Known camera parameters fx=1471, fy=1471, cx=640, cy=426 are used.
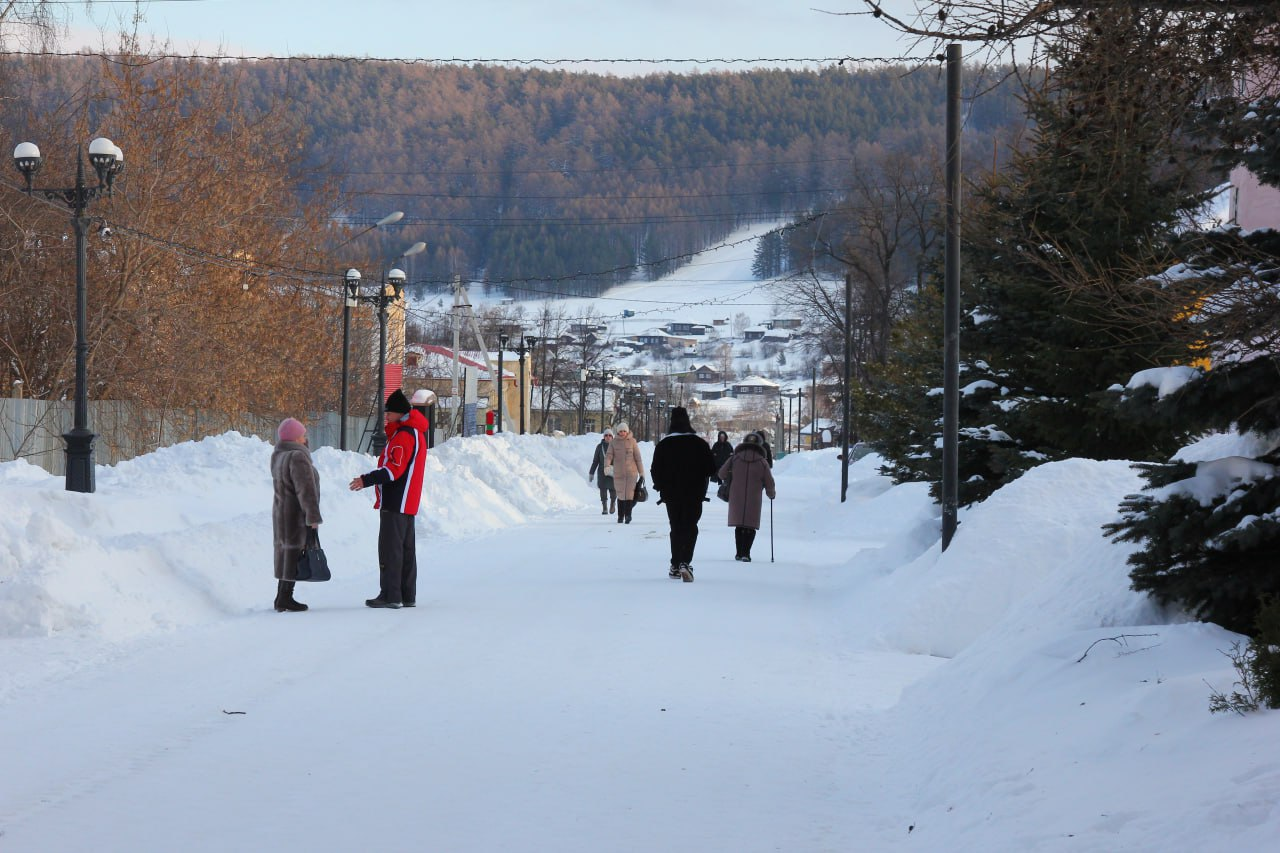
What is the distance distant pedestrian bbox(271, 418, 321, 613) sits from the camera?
13.0 meters

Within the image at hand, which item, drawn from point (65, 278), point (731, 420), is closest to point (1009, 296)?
point (65, 278)

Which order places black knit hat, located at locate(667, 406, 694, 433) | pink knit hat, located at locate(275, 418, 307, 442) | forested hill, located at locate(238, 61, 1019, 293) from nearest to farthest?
pink knit hat, located at locate(275, 418, 307, 442) → black knit hat, located at locate(667, 406, 694, 433) → forested hill, located at locate(238, 61, 1019, 293)

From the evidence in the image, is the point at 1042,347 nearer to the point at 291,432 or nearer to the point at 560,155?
the point at 291,432

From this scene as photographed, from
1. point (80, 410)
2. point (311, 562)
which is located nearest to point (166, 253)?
point (80, 410)

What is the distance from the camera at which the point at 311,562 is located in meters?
13.1

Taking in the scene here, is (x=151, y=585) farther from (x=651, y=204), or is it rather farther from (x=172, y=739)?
(x=651, y=204)

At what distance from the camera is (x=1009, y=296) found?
58.0ft

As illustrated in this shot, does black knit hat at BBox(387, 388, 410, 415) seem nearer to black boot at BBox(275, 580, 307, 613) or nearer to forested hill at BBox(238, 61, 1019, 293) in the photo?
black boot at BBox(275, 580, 307, 613)

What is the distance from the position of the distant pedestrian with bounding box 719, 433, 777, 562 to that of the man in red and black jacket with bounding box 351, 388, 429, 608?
6286 mm

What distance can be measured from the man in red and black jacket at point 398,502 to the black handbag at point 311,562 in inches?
21.1

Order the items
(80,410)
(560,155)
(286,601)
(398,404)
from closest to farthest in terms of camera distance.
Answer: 1. (286,601)
2. (398,404)
3. (80,410)
4. (560,155)

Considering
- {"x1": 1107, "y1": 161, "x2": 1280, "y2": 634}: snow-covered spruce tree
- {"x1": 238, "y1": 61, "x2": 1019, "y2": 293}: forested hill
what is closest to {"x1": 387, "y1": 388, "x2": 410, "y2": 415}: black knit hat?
{"x1": 1107, "y1": 161, "x2": 1280, "y2": 634}: snow-covered spruce tree

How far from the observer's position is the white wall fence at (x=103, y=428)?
3269 cm

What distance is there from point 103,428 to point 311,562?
24.3 meters
